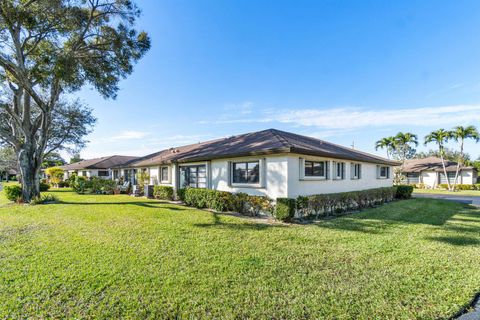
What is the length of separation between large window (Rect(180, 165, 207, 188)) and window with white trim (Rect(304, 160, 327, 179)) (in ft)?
21.2

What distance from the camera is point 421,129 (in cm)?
3475

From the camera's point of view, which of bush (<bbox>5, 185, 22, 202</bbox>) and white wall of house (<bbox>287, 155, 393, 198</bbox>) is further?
bush (<bbox>5, 185, 22, 202</bbox>)

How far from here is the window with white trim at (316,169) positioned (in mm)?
11381

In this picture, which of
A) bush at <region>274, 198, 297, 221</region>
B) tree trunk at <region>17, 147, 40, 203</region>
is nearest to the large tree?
tree trunk at <region>17, 147, 40, 203</region>

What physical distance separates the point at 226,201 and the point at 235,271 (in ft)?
23.0

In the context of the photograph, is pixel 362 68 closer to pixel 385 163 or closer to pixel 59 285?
pixel 385 163

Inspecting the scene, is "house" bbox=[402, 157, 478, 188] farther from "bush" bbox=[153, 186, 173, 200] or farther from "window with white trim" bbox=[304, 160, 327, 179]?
"bush" bbox=[153, 186, 173, 200]

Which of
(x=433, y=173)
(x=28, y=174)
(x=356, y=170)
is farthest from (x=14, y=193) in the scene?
(x=433, y=173)

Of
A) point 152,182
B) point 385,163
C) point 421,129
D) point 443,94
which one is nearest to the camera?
point 443,94

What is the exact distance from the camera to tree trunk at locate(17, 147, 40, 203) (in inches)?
592

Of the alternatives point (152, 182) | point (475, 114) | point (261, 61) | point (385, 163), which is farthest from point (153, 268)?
point (475, 114)

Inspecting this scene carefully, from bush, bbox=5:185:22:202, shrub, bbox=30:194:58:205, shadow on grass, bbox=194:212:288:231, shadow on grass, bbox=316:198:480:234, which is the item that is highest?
bush, bbox=5:185:22:202

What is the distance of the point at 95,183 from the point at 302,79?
21.2 meters

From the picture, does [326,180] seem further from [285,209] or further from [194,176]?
[194,176]
